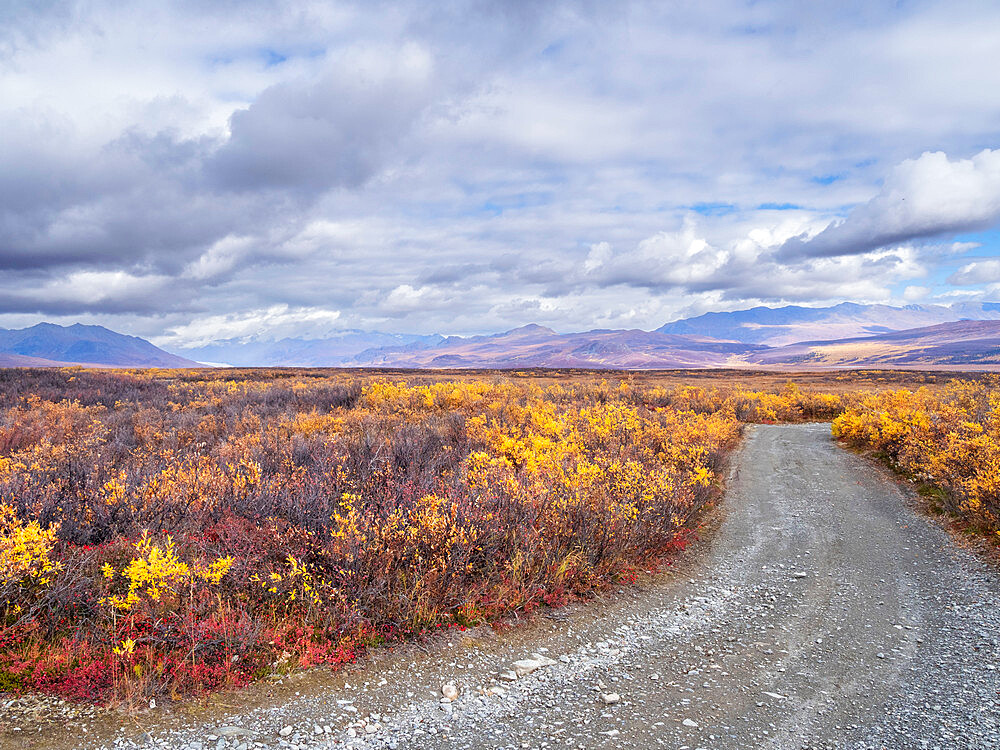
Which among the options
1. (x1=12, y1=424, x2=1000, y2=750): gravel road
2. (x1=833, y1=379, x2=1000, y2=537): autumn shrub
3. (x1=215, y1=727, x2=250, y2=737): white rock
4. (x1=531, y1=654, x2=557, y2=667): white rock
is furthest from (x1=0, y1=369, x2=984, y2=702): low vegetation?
(x1=531, y1=654, x2=557, y2=667): white rock

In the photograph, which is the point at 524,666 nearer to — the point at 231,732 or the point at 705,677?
the point at 705,677

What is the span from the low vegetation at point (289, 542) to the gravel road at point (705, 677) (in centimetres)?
44

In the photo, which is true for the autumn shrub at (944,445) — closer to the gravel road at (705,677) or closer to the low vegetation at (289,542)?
the low vegetation at (289,542)

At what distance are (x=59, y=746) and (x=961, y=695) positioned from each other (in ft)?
25.7

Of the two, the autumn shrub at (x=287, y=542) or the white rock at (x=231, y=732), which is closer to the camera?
the white rock at (x=231, y=732)

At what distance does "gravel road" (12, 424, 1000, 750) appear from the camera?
167 inches

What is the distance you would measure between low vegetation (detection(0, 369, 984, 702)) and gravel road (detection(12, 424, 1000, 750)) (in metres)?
0.44

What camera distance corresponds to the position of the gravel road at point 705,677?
4238 millimetres

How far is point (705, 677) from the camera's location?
5.14 metres

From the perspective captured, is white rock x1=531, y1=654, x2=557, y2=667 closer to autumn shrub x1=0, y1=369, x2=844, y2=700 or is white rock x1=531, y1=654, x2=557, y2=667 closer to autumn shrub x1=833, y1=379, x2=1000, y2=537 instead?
autumn shrub x1=0, y1=369, x2=844, y2=700

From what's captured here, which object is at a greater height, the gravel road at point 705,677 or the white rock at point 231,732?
the white rock at point 231,732

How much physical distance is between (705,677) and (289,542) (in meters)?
5.04

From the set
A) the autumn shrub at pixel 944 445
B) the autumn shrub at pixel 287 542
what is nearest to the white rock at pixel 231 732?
the autumn shrub at pixel 287 542

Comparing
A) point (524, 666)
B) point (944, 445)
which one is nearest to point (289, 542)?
point (524, 666)
